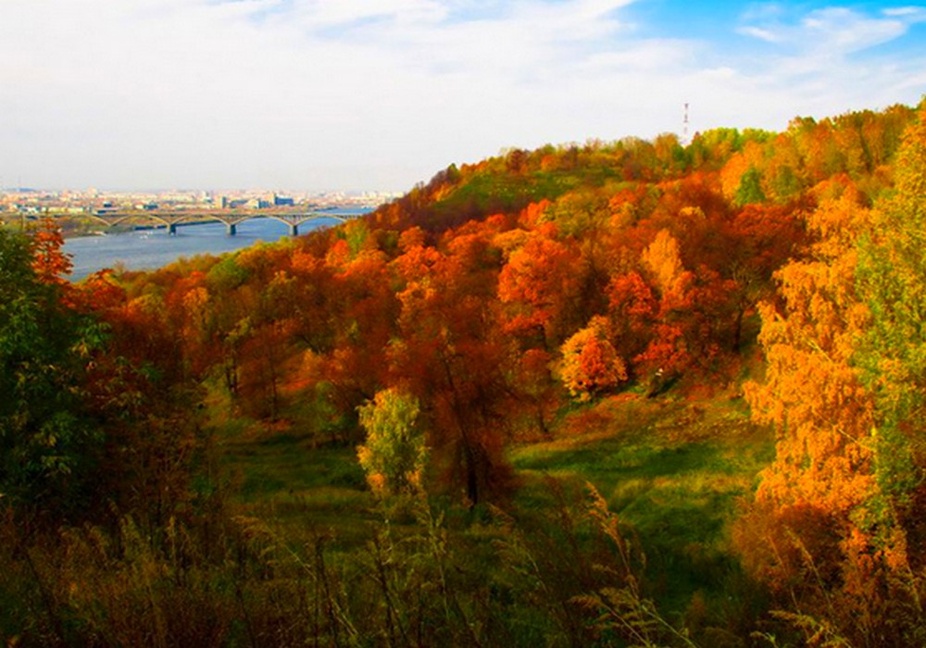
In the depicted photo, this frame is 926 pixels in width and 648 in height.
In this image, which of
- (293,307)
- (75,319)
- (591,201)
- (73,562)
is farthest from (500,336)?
(591,201)

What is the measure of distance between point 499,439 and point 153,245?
123882 millimetres

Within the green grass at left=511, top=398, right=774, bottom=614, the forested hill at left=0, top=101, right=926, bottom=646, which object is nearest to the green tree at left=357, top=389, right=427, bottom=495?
the forested hill at left=0, top=101, right=926, bottom=646

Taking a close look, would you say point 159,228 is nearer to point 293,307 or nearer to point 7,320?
point 293,307

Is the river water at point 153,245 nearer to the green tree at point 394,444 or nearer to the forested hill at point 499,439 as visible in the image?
the forested hill at point 499,439

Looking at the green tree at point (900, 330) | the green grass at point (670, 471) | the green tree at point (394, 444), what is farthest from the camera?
the green tree at point (394, 444)

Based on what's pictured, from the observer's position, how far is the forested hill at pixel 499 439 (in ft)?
16.6

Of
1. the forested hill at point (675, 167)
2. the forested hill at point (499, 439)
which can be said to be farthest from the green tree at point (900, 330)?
the forested hill at point (675, 167)

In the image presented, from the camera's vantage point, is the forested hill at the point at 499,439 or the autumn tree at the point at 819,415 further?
the autumn tree at the point at 819,415

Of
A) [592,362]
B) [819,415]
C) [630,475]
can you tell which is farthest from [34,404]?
[592,362]

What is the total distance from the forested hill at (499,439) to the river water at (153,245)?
4454cm

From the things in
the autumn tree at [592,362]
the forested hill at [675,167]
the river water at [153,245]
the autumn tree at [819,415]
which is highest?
the forested hill at [675,167]

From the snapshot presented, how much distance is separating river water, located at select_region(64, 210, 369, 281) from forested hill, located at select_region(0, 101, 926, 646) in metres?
44.5

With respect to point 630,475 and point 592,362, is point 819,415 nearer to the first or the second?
point 630,475

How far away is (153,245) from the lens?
128 meters
